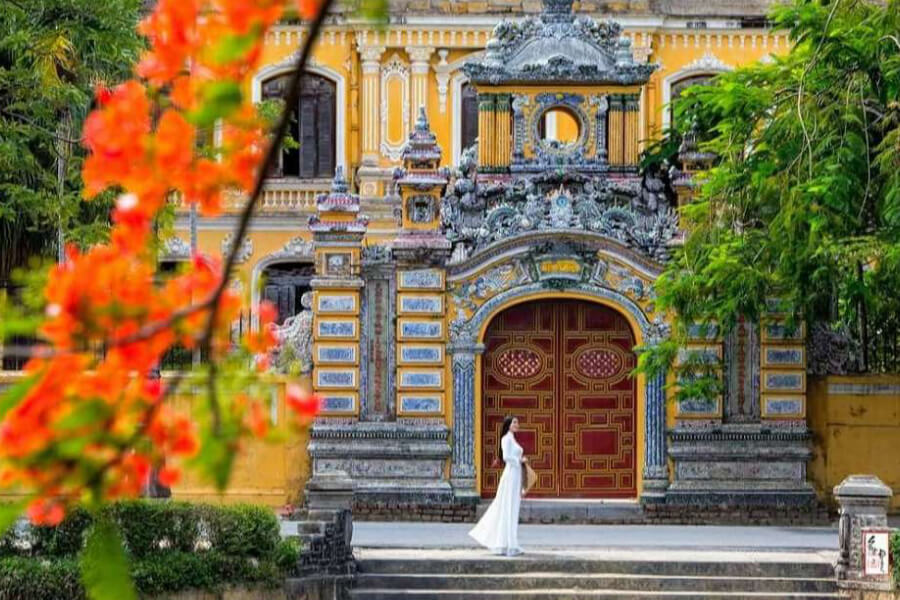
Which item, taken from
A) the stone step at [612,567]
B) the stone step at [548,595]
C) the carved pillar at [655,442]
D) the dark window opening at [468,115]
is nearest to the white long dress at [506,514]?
the stone step at [612,567]

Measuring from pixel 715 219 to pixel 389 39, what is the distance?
43.4 ft

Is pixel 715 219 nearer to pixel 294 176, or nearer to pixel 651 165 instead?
pixel 651 165

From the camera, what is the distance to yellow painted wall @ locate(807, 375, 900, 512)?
25.0 meters

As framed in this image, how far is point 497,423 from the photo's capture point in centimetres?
2498

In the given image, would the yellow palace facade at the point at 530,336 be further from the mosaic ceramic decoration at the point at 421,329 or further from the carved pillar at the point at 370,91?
the carved pillar at the point at 370,91

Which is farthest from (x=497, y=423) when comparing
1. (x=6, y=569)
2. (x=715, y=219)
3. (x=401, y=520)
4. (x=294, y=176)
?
(x=294, y=176)

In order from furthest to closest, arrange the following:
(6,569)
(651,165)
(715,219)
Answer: (651,165) → (715,219) → (6,569)

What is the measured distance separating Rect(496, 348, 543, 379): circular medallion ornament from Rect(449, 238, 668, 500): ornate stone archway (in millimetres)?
330

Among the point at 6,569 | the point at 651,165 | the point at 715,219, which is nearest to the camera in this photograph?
the point at 6,569

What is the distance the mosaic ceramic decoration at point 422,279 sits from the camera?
24844 mm

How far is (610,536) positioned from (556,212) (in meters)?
3.98

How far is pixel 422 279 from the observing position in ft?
81.6

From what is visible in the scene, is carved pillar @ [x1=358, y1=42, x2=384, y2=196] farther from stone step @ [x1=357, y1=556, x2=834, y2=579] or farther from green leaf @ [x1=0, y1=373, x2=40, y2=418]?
green leaf @ [x1=0, y1=373, x2=40, y2=418]

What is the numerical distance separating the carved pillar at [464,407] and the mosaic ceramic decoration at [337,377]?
121 cm
